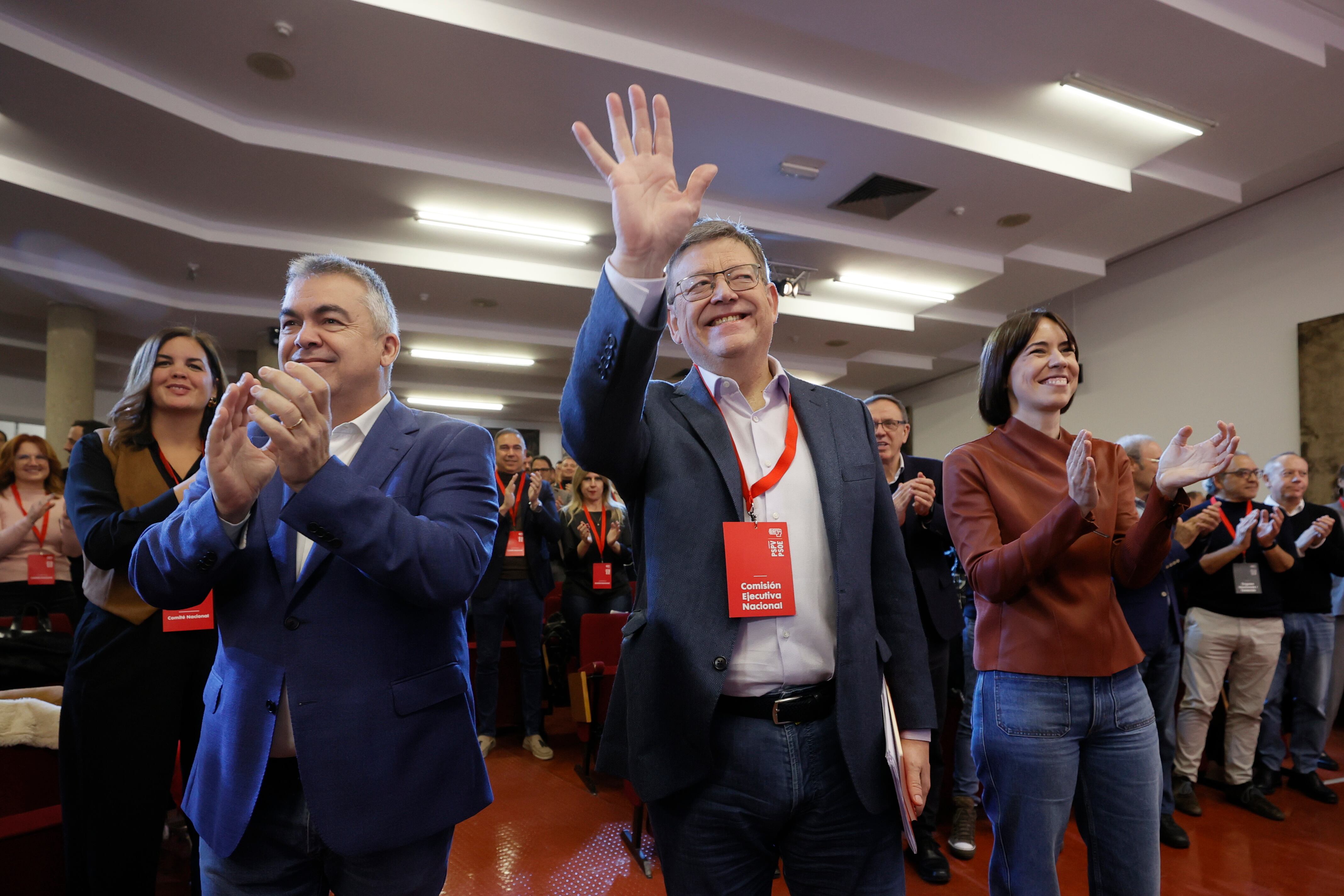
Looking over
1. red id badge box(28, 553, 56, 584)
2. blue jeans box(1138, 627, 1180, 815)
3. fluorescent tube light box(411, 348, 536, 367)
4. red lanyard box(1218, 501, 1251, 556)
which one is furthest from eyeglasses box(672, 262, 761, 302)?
fluorescent tube light box(411, 348, 536, 367)

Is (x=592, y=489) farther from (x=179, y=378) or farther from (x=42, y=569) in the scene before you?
(x=179, y=378)

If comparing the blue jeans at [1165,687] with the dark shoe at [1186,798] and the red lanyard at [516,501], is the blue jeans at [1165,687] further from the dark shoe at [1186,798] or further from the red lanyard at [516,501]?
the red lanyard at [516,501]

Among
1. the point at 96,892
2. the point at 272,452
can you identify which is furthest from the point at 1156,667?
the point at 96,892

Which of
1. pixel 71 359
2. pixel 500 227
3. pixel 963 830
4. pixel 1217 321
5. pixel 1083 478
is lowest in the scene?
pixel 963 830

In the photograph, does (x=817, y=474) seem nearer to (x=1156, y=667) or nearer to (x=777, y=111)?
(x=1156, y=667)

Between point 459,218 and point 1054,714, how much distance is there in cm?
633

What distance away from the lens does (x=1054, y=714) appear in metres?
1.47

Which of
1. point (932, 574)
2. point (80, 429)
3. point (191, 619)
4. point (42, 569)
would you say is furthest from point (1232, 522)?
point (80, 429)

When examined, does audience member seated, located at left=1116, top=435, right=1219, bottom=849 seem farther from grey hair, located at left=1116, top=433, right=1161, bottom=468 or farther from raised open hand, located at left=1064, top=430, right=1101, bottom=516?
raised open hand, located at left=1064, top=430, right=1101, bottom=516

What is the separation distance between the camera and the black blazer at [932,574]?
2785mm

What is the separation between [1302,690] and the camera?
3963mm

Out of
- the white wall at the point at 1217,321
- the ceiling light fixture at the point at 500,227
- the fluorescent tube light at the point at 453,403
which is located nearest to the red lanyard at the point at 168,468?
the ceiling light fixture at the point at 500,227

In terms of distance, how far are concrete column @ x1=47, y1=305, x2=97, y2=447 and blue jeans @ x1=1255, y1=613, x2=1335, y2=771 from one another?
1024cm

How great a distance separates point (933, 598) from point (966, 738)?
84 centimetres
